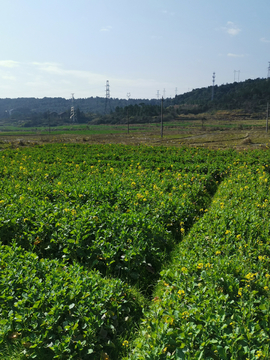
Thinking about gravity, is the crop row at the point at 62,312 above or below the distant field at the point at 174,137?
below

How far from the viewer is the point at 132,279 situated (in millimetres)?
5102

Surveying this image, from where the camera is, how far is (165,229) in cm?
632

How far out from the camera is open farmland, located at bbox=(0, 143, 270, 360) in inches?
127

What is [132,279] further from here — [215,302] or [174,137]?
[174,137]

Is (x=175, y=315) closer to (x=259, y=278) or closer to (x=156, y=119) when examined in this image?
(x=259, y=278)

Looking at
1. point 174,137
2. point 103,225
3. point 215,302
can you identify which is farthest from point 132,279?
point 174,137

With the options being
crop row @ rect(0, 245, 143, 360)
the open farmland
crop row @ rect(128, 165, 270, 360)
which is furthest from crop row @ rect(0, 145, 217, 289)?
crop row @ rect(0, 245, 143, 360)

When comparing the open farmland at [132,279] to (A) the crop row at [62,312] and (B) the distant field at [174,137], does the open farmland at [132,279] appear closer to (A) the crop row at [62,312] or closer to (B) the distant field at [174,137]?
Result: (A) the crop row at [62,312]

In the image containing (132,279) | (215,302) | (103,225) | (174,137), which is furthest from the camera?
(174,137)

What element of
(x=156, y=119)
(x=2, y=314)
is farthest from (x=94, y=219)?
(x=156, y=119)

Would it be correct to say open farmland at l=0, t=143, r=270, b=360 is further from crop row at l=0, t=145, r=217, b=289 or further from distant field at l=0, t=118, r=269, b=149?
distant field at l=0, t=118, r=269, b=149

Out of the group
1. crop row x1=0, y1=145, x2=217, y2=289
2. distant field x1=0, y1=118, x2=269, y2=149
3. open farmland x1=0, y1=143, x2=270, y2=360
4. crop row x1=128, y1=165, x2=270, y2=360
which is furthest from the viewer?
distant field x1=0, y1=118, x2=269, y2=149

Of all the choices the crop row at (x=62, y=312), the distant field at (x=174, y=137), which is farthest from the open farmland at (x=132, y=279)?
the distant field at (x=174, y=137)

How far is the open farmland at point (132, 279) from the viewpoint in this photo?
3.22 m
